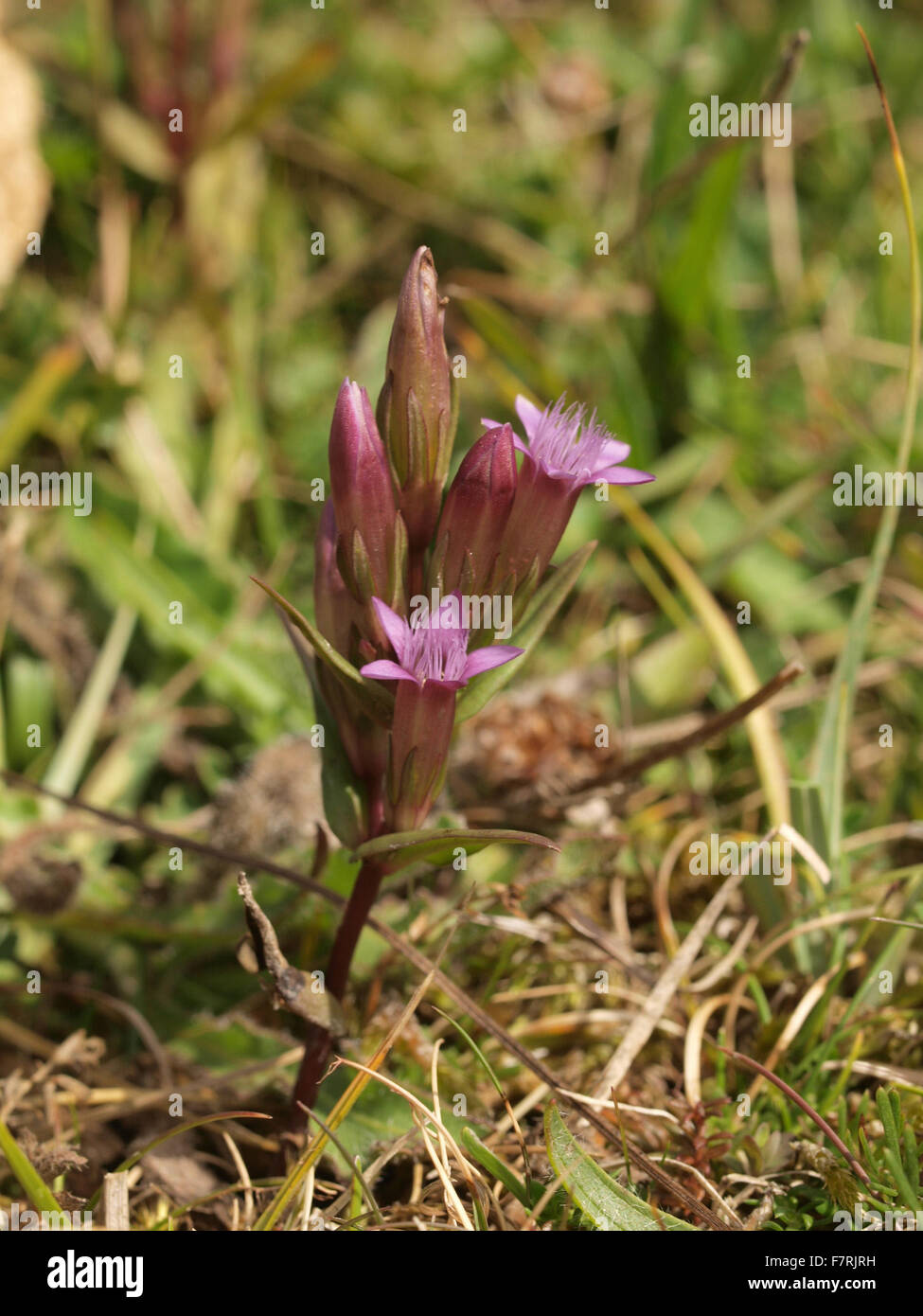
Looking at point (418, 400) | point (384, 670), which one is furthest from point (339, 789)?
point (418, 400)

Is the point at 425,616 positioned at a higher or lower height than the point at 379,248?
lower

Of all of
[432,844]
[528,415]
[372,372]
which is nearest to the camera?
[432,844]

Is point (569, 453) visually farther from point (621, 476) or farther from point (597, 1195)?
point (597, 1195)

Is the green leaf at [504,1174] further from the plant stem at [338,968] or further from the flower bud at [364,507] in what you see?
the flower bud at [364,507]

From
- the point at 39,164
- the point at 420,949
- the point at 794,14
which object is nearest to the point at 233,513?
the point at 39,164

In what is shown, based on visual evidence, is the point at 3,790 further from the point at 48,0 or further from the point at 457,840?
the point at 48,0

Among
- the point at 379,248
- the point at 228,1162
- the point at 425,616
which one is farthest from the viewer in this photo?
the point at 379,248
